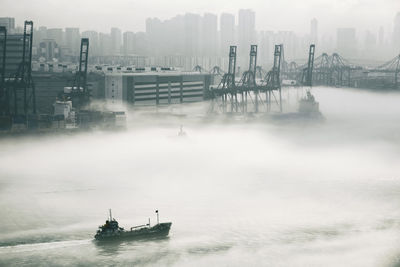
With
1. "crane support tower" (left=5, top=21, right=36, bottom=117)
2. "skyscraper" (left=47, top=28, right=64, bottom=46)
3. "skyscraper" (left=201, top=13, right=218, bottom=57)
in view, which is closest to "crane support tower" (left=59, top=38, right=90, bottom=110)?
"crane support tower" (left=5, top=21, right=36, bottom=117)

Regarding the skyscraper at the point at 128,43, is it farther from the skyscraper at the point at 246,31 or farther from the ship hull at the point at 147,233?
the ship hull at the point at 147,233

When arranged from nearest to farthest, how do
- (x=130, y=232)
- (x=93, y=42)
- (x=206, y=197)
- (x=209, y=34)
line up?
(x=130, y=232)
(x=206, y=197)
(x=93, y=42)
(x=209, y=34)

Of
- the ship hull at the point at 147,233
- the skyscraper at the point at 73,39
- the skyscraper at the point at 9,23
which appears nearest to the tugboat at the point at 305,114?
the skyscraper at the point at 73,39

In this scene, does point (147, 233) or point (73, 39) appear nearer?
point (147, 233)

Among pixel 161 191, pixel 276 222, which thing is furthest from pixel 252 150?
pixel 276 222

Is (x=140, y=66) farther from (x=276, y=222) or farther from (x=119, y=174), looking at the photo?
(x=276, y=222)

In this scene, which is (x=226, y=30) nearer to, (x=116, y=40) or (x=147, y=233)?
(x=116, y=40)

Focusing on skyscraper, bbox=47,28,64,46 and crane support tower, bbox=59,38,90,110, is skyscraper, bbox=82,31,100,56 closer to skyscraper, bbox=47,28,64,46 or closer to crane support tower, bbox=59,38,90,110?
skyscraper, bbox=47,28,64,46

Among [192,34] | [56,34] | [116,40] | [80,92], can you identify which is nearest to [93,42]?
[116,40]
